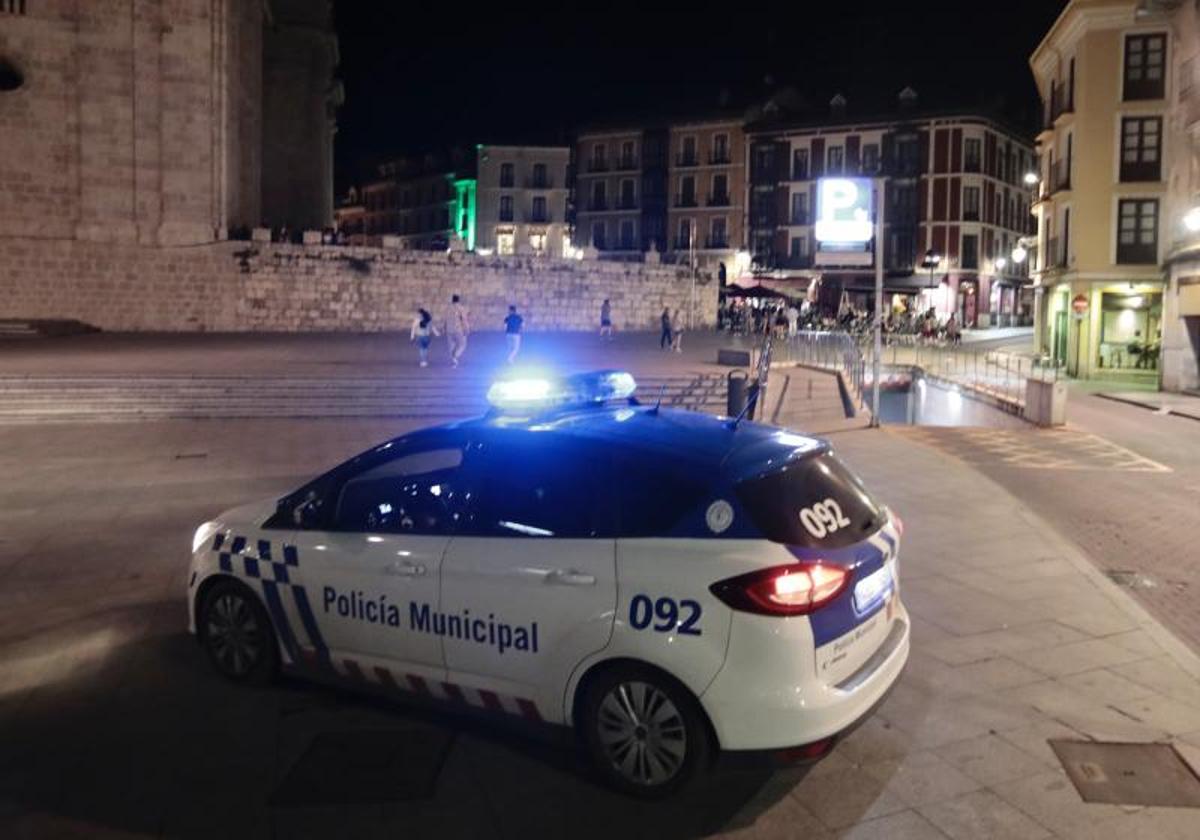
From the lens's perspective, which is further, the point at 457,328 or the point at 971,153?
the point at 971,153

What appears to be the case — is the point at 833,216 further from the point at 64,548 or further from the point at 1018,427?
the point at 64,548

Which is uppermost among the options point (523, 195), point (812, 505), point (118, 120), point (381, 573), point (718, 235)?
point (523, 195)

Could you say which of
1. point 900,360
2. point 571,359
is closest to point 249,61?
point 571,359

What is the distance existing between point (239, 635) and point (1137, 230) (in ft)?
115

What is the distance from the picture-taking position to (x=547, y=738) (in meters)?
4.43

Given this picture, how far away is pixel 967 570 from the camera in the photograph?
791 centimetres

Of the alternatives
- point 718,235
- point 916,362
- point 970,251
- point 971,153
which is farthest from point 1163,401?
point 718,235

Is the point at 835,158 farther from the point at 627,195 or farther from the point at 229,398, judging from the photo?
the point at 229,398

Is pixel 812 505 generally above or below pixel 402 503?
above

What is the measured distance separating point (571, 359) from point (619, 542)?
2224 centimetres

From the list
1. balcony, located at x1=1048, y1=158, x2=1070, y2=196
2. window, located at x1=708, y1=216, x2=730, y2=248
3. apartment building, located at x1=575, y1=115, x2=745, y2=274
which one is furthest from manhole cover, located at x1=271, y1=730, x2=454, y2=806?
window, located at x1=708, y1=216, x2=730, y2=248

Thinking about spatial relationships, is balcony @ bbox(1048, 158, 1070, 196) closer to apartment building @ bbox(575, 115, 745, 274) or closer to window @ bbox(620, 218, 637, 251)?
apartment building @ bbox(575, 115, 745, 274)

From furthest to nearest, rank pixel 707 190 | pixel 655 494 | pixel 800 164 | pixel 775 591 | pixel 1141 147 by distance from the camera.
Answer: pixel 707 190 → pixel 800 164 → pixel 1141 147 → pixel 655 494 → pixel 775 591

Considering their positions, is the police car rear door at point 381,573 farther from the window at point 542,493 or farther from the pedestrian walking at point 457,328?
the pedestrian walking at point 457,328
